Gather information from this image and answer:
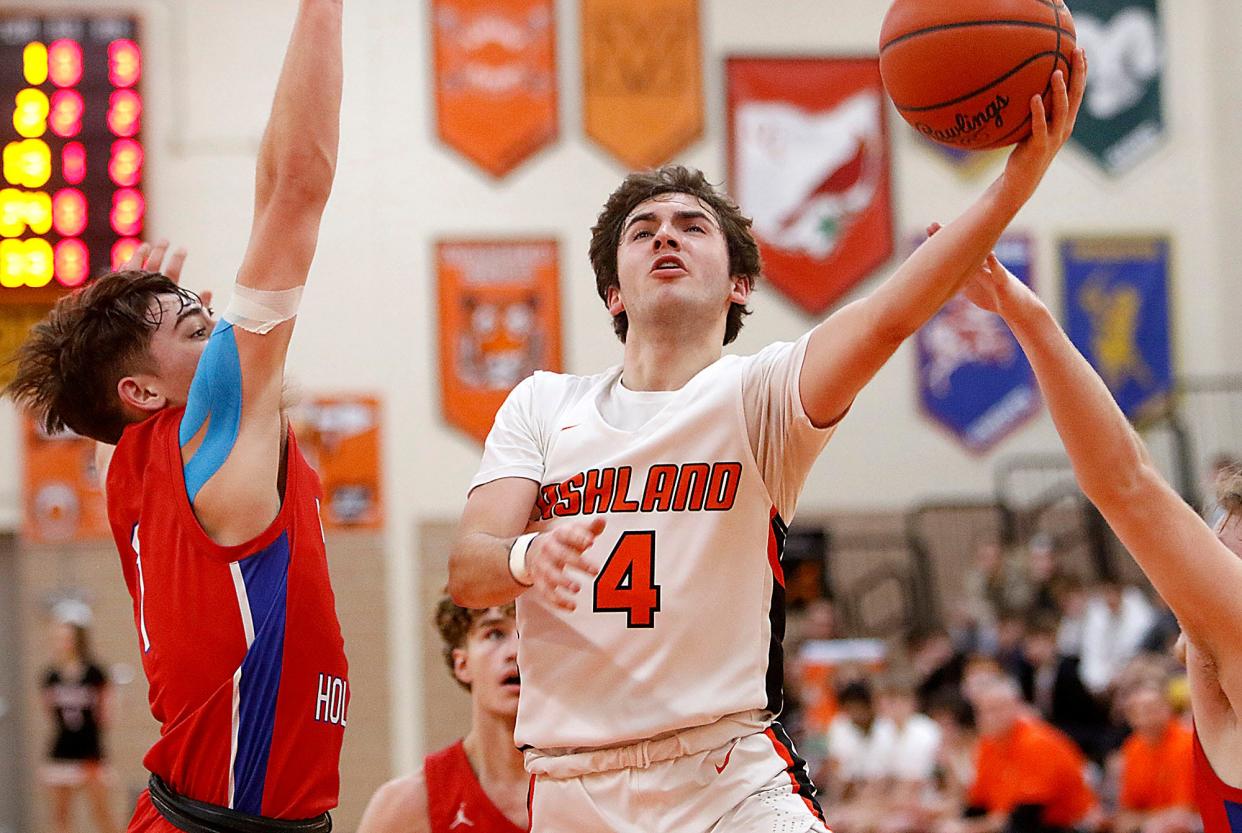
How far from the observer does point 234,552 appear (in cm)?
322

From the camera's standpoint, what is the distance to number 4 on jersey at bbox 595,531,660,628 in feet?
11.1

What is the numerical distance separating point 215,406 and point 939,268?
145 centimetres

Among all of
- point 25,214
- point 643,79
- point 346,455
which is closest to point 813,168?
point 643,79

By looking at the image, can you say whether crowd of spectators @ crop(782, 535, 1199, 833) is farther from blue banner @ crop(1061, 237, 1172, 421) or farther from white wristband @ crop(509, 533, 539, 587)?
white wristband @ crop(509, 533, 539, 587)

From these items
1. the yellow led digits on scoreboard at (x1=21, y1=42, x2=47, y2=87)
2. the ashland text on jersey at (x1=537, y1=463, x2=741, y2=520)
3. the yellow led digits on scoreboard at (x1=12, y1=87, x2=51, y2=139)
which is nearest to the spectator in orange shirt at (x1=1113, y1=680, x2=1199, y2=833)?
the ashland text on jersey at (x1=537, y1=463, x2=741, y2=520)

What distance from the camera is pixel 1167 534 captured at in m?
2.98

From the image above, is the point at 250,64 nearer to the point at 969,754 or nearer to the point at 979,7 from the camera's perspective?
the point at 969,754

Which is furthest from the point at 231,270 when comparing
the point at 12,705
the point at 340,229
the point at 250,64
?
the point at 12,705

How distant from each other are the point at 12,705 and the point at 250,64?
237 inches

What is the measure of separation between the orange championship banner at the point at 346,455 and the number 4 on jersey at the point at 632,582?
11.0 metres

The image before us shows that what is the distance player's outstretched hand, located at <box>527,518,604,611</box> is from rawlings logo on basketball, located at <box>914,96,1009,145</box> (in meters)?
1.10

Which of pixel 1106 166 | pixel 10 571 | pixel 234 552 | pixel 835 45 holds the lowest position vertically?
pixel 10 571

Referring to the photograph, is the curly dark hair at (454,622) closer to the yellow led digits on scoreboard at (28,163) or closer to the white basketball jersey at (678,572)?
the white basketball jersey at (678,572)

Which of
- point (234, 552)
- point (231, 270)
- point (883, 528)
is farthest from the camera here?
point (883, 528)
